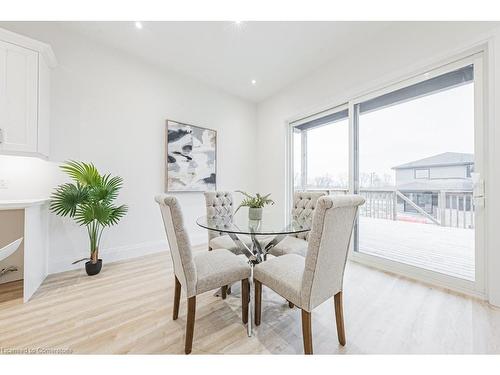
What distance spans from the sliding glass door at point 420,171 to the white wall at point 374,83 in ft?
0.39

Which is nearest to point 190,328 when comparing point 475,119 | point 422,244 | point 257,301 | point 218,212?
point 257,301

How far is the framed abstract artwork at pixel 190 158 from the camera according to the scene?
10.8 ft

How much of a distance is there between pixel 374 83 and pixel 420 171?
1225 millimetres

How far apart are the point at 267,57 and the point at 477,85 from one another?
2.36 m

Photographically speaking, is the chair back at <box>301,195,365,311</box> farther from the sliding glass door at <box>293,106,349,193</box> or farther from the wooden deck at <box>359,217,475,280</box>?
the sliding glass door at <box>293,106,349,193</box>

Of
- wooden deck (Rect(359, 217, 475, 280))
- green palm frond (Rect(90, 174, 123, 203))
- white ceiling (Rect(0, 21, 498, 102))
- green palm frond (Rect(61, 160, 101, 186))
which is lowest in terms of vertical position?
wooden deck (Rect(359, 217, 475, 280))

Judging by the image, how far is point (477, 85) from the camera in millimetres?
1915

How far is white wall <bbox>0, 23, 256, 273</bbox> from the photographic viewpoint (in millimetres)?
2441

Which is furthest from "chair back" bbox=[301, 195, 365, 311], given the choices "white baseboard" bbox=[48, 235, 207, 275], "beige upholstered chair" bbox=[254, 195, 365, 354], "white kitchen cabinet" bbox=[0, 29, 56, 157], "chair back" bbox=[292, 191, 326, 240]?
"white kitchen cabinet" bbox=[0, 29, 56, 157]

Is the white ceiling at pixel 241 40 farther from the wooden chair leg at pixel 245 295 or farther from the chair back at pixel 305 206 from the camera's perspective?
the wooden chair leg at pixel 245 295

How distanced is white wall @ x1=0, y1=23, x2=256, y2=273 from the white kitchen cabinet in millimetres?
330

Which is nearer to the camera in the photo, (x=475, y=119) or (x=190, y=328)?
(x=190, y=328)

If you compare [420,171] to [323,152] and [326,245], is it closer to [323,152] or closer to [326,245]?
[323,152]

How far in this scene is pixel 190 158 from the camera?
350 centimetres
